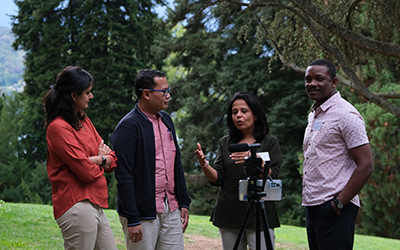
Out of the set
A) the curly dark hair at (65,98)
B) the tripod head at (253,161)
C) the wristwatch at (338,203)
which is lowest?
the wristwatch at (338,203)

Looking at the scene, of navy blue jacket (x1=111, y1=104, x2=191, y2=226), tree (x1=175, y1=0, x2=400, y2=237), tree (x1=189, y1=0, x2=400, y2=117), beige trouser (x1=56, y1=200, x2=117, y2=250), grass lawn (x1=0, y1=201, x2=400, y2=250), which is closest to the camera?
beige trouser (x1=56, y1=200, x2=117, y2=250)

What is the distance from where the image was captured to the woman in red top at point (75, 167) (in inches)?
106

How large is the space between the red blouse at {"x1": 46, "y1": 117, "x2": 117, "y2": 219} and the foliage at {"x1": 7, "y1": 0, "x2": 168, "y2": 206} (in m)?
20.2

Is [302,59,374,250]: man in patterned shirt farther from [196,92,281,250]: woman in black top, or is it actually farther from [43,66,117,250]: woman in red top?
[43,66,117,250]: woman in red top

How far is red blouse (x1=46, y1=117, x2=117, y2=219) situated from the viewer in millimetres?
2707

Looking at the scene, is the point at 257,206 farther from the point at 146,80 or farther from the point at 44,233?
the point at 44,233

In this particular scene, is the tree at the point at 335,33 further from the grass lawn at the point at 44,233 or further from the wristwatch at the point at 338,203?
the grass lawn at the point at 44,233

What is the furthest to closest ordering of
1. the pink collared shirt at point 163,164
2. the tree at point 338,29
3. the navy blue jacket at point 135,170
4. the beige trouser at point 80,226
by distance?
the tree at point 338,29
the pink collared shirt at point 163,164
the navy blue jacket at point 135,170
the beige trouser at point 80,226

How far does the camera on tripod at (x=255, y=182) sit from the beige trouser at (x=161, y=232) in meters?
0.62

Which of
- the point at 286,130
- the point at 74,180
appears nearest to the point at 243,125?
the point at 74,180

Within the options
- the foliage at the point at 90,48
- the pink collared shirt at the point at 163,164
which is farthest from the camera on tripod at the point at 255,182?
the foliage at the point at 90,48

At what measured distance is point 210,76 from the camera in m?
19.6

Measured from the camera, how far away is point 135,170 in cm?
307

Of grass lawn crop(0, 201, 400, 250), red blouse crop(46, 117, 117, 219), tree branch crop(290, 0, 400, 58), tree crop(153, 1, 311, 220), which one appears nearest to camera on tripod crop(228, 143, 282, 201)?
red blouse crop(46, 117, 117, 219)
